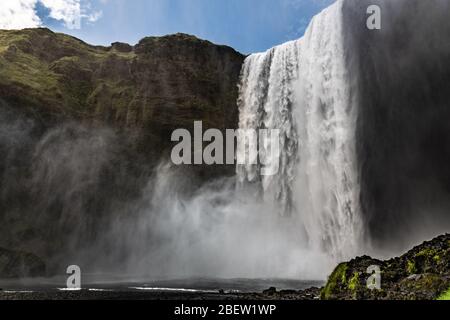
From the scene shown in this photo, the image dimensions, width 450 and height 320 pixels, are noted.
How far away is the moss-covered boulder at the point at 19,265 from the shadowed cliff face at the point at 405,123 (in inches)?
1196

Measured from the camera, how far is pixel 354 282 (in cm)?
2119

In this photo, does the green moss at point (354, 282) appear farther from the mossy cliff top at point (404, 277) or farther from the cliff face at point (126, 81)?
the cliff face at point (126, 81)

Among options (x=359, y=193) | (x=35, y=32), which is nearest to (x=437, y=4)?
(x=359, y=193)

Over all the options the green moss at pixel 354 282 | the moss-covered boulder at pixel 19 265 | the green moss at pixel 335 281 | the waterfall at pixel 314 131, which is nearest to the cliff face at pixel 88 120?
the moss-covered boulder at pixel 19 265

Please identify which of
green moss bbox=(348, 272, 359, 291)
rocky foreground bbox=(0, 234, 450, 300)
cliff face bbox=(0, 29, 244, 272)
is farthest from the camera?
cliff face bbox=(0, 29, 244, 272)

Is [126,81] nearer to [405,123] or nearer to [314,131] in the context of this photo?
[314,131]

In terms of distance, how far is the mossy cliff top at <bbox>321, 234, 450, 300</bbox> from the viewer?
17.8 meters

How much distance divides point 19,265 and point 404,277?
3642 cm

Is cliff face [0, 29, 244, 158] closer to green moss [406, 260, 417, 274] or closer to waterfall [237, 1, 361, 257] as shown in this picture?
waterfall [237, 1, 361, 257]

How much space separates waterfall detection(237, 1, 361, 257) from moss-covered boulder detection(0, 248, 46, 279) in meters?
23.6

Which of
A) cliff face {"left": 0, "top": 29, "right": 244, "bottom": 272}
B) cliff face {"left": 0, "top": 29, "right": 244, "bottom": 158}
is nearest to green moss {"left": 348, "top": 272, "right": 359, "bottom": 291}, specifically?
cliff face {"left": 0, "top": 29, "right": 244, "bottom": 272}

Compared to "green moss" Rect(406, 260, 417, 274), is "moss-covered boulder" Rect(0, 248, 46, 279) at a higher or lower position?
lower

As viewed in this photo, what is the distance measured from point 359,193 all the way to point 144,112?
98.0 feet

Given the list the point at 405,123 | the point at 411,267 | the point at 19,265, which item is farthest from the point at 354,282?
the point at 19,265
